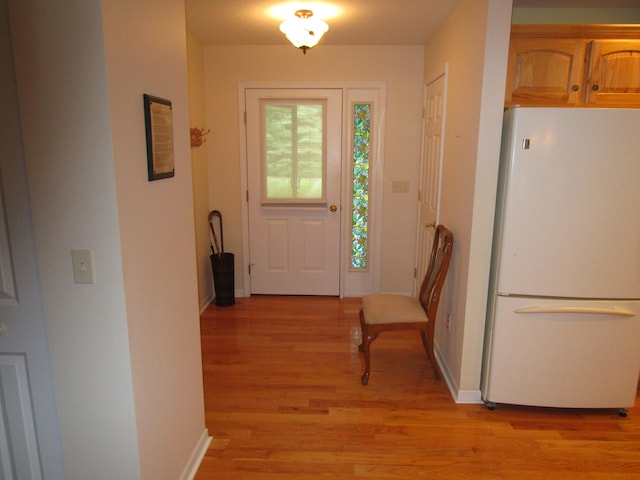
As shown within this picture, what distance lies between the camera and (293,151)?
4273 millimetres

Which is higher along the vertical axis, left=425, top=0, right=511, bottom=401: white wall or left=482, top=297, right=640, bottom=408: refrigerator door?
left=425, top=0, right=511, bottom=401: white wall

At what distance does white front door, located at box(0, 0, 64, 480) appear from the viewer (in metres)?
1.32

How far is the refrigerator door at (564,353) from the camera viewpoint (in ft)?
7.91

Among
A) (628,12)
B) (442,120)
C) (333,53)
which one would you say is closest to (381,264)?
(442,120)

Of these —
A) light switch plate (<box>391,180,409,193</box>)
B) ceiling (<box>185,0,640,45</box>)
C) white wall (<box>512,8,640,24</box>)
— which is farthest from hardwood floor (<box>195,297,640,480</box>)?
white wall (<box>512,8,640,24</box>)

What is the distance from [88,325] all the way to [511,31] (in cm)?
257

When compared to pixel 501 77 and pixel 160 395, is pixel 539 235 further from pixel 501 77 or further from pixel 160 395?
pixel 160 395

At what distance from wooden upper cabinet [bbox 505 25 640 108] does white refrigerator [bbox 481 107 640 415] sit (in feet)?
1.25

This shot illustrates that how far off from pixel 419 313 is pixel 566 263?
936mm

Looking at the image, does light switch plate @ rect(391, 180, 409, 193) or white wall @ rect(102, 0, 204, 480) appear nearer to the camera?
white wall @ rect(102, 0, 204, 480)

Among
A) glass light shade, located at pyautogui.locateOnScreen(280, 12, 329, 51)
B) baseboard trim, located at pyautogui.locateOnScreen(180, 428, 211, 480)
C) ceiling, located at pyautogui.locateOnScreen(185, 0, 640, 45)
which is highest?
ceiling, located at pyautogui.locateOnScreen(185, 0, 640, 45)

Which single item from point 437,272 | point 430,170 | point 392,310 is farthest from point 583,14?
point 392,310

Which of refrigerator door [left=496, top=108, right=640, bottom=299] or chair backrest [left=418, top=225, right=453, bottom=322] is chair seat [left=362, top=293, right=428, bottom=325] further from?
refrigerator door [left=496, top=108, right=640, bottom=299]

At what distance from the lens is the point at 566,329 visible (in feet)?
7.98
